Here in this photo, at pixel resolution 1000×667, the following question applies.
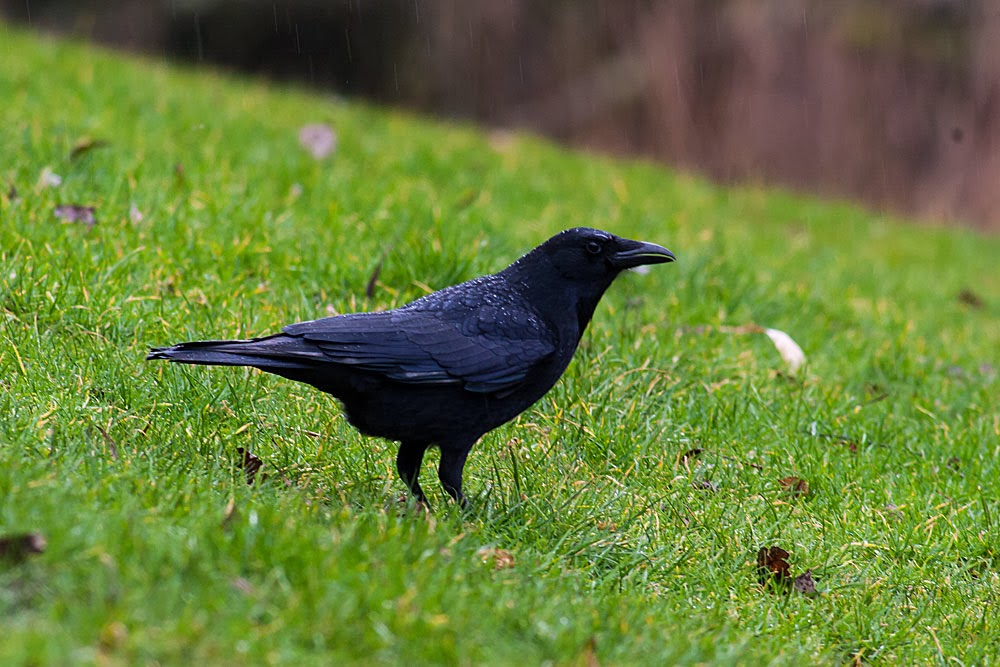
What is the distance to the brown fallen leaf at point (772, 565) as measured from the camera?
3.67m

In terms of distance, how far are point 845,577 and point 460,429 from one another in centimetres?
136

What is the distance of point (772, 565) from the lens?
370 cm

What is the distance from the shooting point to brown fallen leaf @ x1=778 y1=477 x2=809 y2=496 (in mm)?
4301

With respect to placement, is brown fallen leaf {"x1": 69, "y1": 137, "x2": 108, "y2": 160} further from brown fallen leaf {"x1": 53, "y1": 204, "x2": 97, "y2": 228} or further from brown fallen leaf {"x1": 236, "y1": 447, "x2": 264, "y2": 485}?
brown fallen leaf {"x1": 236, "y1": 447, "x2": 264, "y2": 485}

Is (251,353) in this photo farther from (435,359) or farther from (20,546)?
(20,546)

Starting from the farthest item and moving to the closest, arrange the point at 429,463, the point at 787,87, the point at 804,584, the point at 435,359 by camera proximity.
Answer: the point at 787,87
the point at 429,463
the point at 804,584
the point at 435,359

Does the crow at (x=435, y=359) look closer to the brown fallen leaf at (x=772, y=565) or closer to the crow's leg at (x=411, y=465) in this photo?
the crow's leg at (x=411, y=465)

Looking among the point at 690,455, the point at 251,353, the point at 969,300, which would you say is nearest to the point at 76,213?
the point at 251,353

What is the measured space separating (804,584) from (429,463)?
135 cm

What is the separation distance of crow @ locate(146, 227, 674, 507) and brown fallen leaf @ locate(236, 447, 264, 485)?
0.32 metres

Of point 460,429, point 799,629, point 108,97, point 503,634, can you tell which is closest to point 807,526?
point 799,629

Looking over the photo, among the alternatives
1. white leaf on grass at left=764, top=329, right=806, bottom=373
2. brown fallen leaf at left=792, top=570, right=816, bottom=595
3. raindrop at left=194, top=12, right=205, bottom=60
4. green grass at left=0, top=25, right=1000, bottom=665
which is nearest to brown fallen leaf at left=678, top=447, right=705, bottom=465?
green grass at left=0, top=25, right=1000, bottom=665

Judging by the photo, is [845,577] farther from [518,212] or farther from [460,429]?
[518,212]

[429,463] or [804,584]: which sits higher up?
[429,463]
